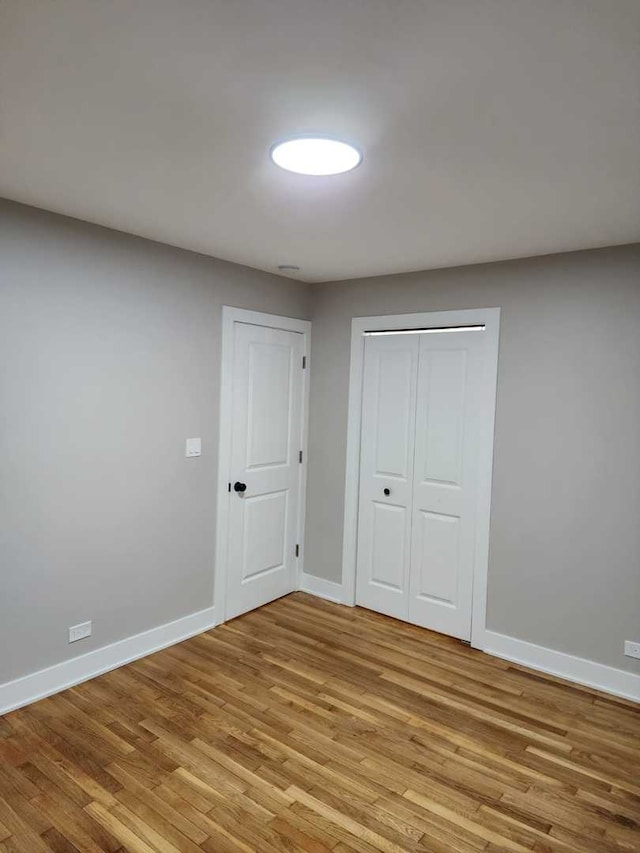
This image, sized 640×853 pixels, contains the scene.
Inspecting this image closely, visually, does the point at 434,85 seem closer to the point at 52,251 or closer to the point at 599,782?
the point at 52,251

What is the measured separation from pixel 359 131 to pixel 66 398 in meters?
1.96

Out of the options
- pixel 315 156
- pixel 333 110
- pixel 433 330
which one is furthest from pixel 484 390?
pixel 333 110

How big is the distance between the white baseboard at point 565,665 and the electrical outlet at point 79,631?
2.39 meters

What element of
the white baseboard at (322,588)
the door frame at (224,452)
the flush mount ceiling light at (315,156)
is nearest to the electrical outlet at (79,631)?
the door frame at (224,452)

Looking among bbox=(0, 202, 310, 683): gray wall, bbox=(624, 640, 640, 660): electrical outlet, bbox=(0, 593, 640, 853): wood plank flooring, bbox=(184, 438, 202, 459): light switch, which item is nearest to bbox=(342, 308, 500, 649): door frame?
bbox=(0, 593, 640, 853): wood plank flooring

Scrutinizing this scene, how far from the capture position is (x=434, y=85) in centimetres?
145

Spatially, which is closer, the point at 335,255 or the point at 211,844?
the point at 211,844

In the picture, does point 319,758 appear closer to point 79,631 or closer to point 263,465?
point 79,631

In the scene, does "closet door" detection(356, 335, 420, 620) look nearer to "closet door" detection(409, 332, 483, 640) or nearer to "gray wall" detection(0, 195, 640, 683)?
"closet door" detection(409, 332, 483, 640)

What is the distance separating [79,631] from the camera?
115 inches

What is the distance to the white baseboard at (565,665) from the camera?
9.77 ft

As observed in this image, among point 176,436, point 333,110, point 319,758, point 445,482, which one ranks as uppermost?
point 333,110

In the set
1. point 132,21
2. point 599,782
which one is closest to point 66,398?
point 132,21

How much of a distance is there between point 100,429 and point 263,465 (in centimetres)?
135
